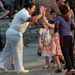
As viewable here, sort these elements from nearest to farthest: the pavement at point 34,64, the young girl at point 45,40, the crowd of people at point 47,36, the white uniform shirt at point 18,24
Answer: the crowd of people at point 47,36
the white uniform shirt at point 18,24
the pavement at point 34,64
the young girl at point 45,40

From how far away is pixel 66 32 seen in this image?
7586 mm

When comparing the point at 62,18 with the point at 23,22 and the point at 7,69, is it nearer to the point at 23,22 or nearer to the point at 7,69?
the point at 23,22

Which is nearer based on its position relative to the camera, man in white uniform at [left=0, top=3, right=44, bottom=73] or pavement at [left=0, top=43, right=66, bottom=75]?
man in white uniform at [left=0, top=3, right=44, bottom=73]

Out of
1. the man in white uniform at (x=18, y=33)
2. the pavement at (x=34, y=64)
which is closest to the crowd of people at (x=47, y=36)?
the man in white uniform at (x=18, y=33)

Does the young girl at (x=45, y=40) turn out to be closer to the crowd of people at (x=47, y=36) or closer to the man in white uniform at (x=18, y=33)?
the crowd of people at (x=47, y=36)

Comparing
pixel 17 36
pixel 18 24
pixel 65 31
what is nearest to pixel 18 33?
pixel 17 36

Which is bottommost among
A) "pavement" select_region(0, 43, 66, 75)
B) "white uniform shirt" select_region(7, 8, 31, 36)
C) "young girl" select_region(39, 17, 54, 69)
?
"pavement" select_region(0, 43, 66, 75)

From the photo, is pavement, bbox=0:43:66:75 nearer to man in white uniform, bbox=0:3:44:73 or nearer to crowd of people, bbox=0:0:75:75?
crowd of people, bbox=0:0:75:75

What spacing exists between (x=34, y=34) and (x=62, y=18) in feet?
23.3

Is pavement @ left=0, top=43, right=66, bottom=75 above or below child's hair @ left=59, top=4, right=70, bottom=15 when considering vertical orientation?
below

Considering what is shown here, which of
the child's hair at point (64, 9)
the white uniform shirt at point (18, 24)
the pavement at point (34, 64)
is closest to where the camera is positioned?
the child's hair at point (64, 9)

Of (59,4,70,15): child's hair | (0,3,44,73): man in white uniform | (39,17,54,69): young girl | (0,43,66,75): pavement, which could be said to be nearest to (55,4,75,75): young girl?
(59,4,70,15): child's hair

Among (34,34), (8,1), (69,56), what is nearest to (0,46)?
(34,34)

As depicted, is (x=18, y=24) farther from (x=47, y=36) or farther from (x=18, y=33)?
(x=47, y=36)
